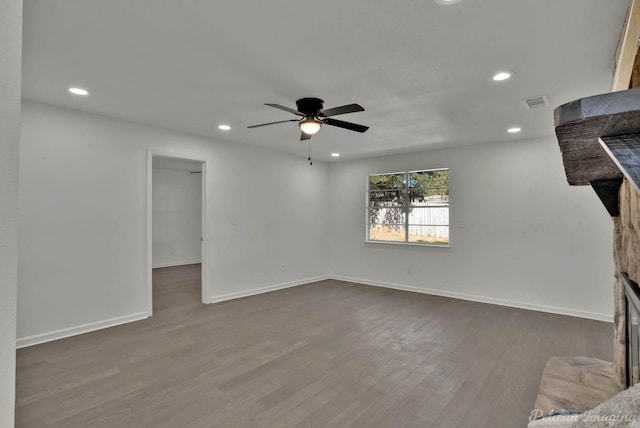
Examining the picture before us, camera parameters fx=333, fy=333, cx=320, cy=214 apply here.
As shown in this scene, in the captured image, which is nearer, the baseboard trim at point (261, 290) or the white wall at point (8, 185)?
the white wall at point (8, 185)

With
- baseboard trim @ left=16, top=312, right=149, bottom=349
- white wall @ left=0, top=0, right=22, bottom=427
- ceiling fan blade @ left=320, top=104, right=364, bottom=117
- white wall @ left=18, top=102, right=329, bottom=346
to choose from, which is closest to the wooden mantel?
white wall @ left=0, top=0, right=22, bottom=427

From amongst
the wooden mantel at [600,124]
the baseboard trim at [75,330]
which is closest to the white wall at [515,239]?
the baseboard trim at [75,330]

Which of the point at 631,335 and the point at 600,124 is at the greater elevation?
the point at 600,124

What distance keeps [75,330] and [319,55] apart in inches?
157

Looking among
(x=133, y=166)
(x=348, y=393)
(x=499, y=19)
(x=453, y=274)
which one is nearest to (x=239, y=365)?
(x=348, y=393)

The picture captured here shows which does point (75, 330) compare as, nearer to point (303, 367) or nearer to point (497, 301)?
point (303, 367)

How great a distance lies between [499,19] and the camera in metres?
2.03

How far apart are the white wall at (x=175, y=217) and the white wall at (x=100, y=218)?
429 cm

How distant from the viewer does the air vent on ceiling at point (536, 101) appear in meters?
3.29

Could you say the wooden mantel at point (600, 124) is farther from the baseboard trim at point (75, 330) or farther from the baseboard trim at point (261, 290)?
the baseboard trim at point (261, 290)

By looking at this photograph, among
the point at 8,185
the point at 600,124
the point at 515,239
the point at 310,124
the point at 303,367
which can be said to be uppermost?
the point at 310,124

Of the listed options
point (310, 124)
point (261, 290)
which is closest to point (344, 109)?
point (310, 124)

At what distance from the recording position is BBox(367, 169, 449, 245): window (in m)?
5.95

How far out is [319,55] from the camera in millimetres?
2486
